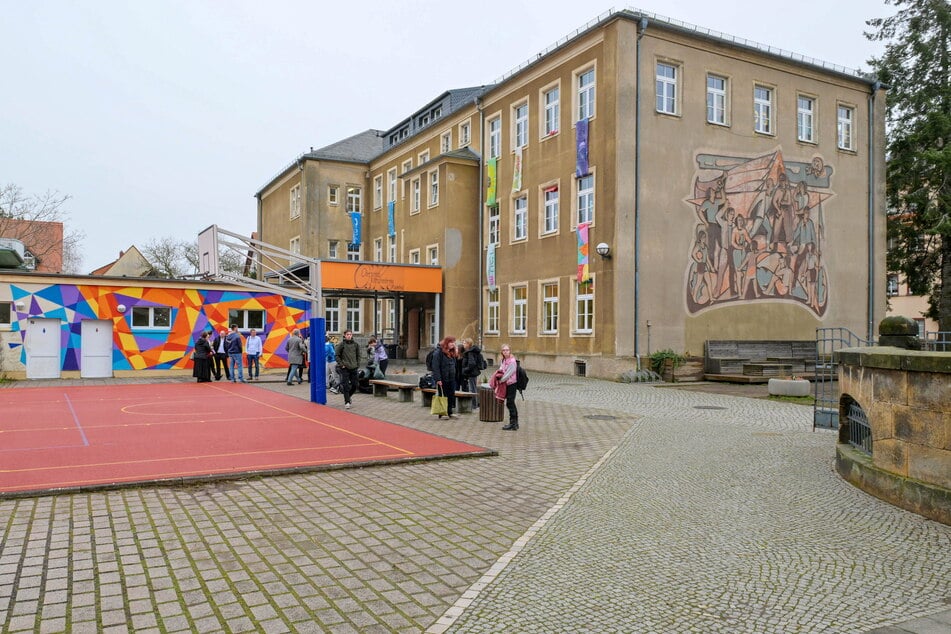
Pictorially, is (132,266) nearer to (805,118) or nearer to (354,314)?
(354,314)

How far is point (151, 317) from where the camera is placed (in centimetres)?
2794

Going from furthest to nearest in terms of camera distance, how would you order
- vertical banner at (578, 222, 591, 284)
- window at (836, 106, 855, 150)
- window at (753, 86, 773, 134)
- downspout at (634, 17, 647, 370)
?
window at (836, 106, 855, 150), window at (753, 86, 773, 134), vertical banner at (578, 222, 591, 284), downspout at (634, 17, 647, 370)

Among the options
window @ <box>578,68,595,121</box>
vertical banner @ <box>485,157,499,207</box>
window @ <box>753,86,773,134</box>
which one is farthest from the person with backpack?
vertical banner @ <box>485,157,499,207</box>

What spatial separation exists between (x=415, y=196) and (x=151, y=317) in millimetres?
15842

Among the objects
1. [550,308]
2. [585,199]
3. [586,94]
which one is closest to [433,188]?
[550,308]

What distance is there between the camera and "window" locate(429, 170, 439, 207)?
36.3 m

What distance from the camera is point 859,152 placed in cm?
3125

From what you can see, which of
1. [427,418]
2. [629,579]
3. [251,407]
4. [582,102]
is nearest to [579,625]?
[629,579]

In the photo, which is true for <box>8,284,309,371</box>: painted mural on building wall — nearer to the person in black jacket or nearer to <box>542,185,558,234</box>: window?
<box>542,185,558,234</box>: window

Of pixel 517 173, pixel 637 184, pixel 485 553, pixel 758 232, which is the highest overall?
pixel 517 173

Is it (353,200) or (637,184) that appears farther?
(353,200)

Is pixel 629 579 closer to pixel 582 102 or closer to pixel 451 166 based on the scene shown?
pixel 582 102

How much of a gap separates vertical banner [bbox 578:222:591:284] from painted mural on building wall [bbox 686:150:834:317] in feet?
11.8

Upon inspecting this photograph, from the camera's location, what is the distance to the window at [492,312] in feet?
108
